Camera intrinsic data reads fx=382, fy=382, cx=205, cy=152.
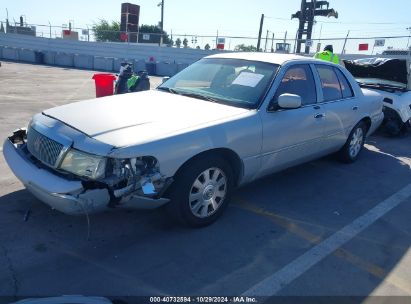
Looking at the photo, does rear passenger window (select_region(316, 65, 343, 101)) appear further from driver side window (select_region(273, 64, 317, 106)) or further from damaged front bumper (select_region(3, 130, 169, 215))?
damaged front bumper (select_region(3, 130, 169, 215))

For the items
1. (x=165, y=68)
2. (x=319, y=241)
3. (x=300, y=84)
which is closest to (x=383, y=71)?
(x=300, y=84)

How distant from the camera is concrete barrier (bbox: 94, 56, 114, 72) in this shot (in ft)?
85.5

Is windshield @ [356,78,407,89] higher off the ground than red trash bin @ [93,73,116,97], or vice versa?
windshield @ [356,78,407,89]

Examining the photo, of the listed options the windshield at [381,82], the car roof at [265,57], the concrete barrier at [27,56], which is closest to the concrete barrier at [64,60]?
the concrete barrier at [27,56]

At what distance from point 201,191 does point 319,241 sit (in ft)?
4.11

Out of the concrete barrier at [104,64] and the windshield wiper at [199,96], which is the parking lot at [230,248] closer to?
the windshield wiper at [199,96]

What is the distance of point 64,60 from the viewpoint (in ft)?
91.4

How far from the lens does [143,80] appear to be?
291 inches

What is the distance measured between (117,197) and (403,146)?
21.3ft

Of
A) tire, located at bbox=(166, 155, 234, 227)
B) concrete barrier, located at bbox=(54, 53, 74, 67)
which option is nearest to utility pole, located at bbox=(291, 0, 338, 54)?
concrete barrier, located at bbox=(54, 53, 74, 67)

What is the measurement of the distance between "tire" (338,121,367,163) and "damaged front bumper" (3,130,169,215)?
3622 millimetres

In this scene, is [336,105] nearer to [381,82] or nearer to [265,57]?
[265,57]

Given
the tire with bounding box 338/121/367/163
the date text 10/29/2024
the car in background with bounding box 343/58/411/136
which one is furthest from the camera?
the car in background with bounding box 343/58/411/136

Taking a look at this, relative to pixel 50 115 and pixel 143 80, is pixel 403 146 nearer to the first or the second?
pixel 143 80
